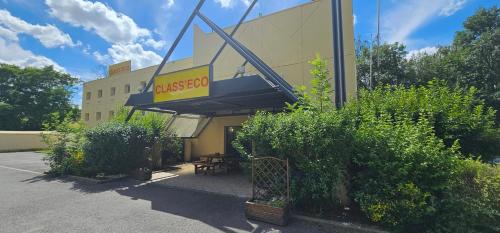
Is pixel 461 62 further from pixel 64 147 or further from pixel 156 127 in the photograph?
pixel 64 147

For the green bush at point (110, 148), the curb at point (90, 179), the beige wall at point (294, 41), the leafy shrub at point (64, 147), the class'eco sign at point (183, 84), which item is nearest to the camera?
the class'eco sign at point (183, 84)

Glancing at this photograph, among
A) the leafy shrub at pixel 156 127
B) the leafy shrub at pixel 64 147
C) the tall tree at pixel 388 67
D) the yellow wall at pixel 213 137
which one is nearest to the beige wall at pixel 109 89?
the yellow wall at pixel 213 137

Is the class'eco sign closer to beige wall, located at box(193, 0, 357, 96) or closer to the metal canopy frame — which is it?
the metal canopy frame

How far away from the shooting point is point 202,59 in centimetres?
1650

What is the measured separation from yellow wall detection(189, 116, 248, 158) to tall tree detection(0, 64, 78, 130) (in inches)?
997

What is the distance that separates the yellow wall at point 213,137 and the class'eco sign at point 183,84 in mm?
5692

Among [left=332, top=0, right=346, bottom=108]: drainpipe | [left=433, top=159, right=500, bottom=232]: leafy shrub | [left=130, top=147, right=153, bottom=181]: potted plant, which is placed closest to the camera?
[left=433, top=159, right=500, bottom=232]: leafy shrub

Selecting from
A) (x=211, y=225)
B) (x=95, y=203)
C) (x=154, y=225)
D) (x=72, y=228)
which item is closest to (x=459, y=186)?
(x=211, y=225)

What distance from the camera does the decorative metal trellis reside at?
5.65m

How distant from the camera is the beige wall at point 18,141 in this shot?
24688 millimetres

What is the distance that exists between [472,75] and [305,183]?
22042 mm

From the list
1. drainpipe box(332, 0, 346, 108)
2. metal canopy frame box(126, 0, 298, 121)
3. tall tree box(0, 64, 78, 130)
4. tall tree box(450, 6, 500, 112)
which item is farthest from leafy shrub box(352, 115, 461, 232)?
tall tree box(0, 64, 78, 130)

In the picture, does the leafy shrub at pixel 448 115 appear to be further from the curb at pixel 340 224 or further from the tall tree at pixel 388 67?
the tall tree at pixel 388 67

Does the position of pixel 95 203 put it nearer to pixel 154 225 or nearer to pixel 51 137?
pixel 154 225
